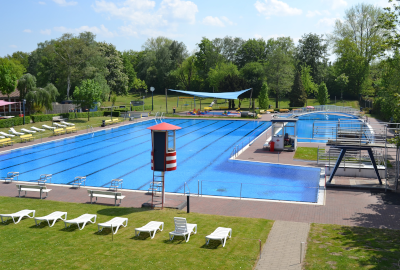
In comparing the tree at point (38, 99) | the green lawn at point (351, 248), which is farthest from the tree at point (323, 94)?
the green lawn at point (351, 248)

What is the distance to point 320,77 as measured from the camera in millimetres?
78875

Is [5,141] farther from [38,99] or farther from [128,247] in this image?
[128,247]

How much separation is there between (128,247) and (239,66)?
7979 centimetres

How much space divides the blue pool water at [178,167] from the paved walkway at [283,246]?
12.9ft

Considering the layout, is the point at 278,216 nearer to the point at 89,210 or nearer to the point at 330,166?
the point at 89,210

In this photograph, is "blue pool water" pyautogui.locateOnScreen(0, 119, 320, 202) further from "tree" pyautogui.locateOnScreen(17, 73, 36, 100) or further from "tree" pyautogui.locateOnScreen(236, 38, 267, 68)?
"tree" pyautogui.locateOnScreen(236, 38, 267, 68)

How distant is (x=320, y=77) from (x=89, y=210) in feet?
244

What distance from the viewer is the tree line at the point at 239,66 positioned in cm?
5319

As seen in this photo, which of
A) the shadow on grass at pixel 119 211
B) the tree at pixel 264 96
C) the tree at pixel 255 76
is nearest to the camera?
the shadow on grass at pixel 119 211

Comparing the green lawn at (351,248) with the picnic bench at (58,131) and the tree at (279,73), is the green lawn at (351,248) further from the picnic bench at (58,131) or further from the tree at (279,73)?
the tree at (279,73)

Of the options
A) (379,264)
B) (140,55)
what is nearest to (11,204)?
→ (379,264)

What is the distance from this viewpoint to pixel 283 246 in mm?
9609

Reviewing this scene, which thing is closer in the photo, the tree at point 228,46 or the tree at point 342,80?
the tree at point 342,80

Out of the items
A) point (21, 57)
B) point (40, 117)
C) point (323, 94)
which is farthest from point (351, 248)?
point (21, 57)
